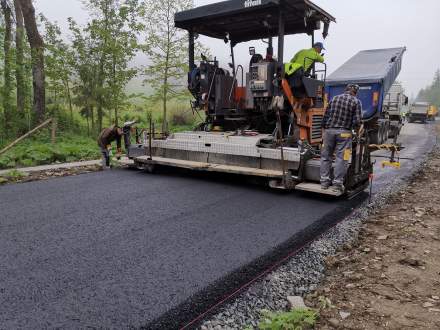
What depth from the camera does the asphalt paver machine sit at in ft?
16.9

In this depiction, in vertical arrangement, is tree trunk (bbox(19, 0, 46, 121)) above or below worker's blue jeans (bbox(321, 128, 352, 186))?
above

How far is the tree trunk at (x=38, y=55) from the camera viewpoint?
35.5 feet

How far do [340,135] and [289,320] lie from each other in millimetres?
3137

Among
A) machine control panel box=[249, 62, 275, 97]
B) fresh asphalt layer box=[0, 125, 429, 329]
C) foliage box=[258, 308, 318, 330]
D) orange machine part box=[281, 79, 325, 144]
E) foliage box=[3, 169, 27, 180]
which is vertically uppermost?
machine control panel box=[249, 62, 275, 97]

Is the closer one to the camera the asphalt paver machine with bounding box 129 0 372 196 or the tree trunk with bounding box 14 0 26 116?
the asphalt paver machine with bounding box 129 0 372 196

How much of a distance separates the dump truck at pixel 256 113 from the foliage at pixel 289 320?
2540 mm

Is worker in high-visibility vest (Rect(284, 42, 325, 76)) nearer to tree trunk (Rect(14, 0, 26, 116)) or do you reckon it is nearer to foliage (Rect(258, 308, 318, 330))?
foliage (Rect(258, 308, 318, 330))

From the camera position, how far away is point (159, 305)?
226 centimetres

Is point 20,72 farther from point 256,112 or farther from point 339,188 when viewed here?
point 339,188

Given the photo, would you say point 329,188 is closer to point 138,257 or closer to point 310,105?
point 310,105

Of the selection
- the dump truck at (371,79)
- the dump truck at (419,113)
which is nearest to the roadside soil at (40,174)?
the dump truck at (371,79)

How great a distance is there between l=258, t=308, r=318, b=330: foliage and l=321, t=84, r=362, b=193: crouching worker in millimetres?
2611

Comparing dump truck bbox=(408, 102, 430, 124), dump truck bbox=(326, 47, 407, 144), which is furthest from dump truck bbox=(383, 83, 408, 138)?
dump truck bbox=(408, 102, 430, 124)

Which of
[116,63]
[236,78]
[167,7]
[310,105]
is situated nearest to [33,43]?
[116,63]
